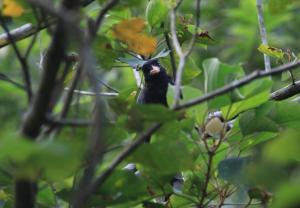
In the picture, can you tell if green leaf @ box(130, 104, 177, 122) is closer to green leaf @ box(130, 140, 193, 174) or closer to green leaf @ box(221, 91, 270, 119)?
green leaf @ box(130, 140, 193, 174)

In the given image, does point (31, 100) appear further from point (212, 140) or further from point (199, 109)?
point (212, 140)

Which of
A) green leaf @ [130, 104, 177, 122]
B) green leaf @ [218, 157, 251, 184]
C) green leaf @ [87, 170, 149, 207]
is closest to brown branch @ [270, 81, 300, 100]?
green leaf @ [218, 157, 251, 184]

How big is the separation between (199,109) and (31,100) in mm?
465

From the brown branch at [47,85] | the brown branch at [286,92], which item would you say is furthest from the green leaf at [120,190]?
the brown branch at [286,92]

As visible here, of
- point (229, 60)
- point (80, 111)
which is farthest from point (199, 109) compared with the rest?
point (229, 60)

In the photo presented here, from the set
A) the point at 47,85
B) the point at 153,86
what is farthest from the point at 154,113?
the point at 153,86

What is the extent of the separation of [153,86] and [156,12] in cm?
149

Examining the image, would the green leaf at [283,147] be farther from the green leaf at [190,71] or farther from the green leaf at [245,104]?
the green leaf at [190,71]

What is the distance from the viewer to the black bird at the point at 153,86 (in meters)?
3.68

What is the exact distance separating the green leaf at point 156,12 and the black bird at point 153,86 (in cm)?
129

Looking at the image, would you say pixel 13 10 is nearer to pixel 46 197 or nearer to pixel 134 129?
pixel 134 129

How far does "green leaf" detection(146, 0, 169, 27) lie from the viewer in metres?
2.24

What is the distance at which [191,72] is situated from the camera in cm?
222

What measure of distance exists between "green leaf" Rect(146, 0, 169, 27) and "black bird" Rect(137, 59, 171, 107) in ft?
4.25
